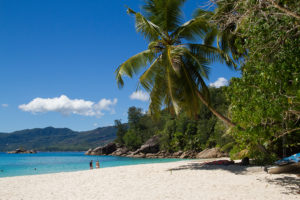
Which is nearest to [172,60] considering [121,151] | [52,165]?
[52,165]

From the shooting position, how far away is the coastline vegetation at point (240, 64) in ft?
16.5

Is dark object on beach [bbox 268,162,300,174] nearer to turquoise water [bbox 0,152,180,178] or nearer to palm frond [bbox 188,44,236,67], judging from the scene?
palm frond [bbox 188,44,236,67]

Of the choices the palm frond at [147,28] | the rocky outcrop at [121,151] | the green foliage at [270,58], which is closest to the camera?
the green foliage at [270,58]

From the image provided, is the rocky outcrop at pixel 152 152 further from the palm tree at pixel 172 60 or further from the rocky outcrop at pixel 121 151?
the palm tree at pixel 172 60

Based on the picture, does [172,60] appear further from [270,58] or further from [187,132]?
[187,132]

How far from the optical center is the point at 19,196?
8273 mm

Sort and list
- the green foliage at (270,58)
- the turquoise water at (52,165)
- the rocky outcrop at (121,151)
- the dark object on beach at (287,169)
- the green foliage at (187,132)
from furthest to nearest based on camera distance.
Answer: the rocky outcrop at (121,151) → the green foliage at (187,132) → the turquoise water at (52,165) → the dark object on beach at (287,169) → the green foliage at (270,58)

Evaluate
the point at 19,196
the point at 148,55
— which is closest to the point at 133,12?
the point at 148,55

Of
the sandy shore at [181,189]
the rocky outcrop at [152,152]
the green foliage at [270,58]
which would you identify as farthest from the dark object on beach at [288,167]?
the rocky outcrop at [152,152]

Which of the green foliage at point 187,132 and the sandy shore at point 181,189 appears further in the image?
the green foliage at point 187,132

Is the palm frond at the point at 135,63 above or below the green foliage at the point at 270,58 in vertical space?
above

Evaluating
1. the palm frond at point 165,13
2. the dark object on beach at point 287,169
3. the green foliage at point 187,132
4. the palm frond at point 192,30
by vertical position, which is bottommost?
the dark object on beach at point 287,169

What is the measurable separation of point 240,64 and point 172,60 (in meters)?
2.94

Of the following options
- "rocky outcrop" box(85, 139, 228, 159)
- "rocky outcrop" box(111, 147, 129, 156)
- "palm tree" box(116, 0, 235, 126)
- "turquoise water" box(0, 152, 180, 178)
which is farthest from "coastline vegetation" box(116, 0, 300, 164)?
"rocky outcrop" box(111, 147, 129, 156)
